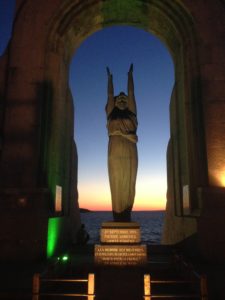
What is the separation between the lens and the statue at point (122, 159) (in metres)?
8.39

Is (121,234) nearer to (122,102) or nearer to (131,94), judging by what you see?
(122,102)

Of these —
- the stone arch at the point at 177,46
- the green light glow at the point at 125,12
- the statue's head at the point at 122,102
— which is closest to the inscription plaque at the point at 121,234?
the statue's head at the point at 122,102

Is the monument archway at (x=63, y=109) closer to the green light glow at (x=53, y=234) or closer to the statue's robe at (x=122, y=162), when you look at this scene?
the green light glow at (x=53, y=234)

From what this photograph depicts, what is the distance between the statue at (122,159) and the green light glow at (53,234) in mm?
3137

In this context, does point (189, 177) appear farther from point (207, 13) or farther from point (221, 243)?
point (207, 13)

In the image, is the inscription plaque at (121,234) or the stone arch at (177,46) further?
the stone arch at (177,46)

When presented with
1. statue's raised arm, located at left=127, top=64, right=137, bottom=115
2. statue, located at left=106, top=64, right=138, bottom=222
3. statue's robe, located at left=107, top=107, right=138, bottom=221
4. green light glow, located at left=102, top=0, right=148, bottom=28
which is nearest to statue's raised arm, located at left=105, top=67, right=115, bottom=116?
statue, located at left=106, top=64, right=138, bottom=222

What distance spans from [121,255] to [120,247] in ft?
0.66

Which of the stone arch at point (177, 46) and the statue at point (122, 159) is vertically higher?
the stone arch at point (177, 46)

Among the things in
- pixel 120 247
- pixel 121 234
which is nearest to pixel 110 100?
pixel 121 234

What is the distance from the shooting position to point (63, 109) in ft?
A: 44.6

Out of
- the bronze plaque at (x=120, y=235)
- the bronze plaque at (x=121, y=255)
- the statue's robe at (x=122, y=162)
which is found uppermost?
the statue's robe at (x=122, y=162)

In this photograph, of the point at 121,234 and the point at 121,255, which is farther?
the point at 121,234

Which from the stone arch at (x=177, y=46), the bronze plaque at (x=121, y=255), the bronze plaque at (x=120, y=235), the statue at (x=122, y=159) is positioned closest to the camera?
the bronze plaque at (x=121, y=255)
